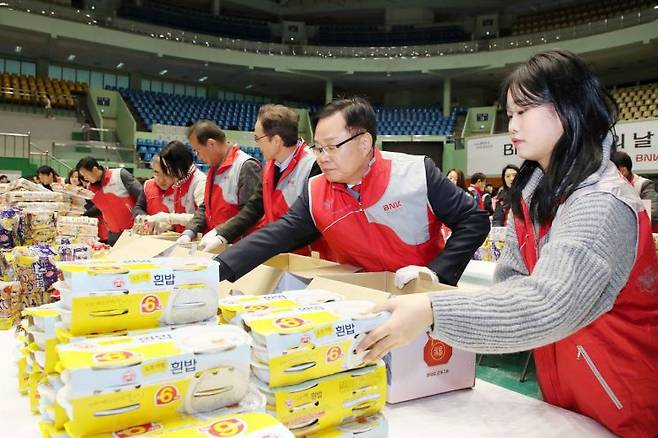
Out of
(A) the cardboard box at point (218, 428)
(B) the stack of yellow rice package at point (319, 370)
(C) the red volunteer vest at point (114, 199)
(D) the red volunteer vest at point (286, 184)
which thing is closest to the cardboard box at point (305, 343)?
(B) the stack of yellow rice package at point (319, 370)

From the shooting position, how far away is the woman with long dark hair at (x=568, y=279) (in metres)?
0.84

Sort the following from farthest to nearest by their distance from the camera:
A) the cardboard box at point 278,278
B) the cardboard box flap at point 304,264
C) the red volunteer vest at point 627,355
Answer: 1. the cardboard box flap at point 304,264
2. the cardboard box at point 278,278
3. the red volunteer vest at point 627,355

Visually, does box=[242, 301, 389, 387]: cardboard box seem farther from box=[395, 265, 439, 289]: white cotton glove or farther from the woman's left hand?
box=[395, 265, 439, 289]: white cotton glove

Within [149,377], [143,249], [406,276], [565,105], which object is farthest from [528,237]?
[143,249]

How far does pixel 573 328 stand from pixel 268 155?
7.02 ft

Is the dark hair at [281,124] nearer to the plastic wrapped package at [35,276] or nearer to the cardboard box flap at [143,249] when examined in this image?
the cardboard box flap at [143,249]

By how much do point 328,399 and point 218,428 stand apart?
240 mm

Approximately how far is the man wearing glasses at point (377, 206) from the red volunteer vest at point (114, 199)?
3.30m

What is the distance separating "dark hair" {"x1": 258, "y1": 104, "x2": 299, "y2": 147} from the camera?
2.81m

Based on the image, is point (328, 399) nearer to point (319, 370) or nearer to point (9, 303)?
point (319, 370)

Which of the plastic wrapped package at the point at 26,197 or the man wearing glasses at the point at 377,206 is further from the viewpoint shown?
the plastic wrapped package at the point at 26,197

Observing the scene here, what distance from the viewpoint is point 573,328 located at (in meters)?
0.89

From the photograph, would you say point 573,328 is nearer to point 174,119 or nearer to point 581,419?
point 581,419

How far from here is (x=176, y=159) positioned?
12.8ft
